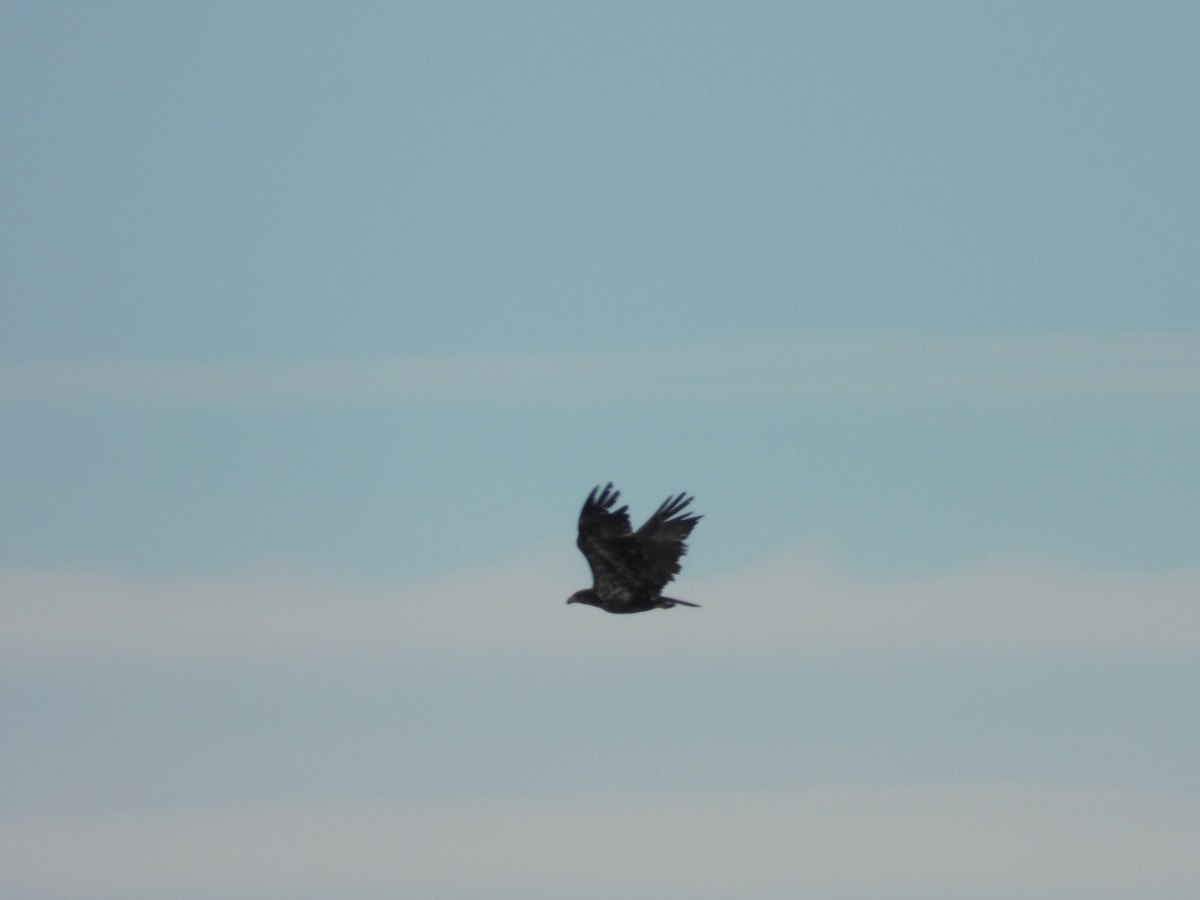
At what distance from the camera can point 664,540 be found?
104 meters

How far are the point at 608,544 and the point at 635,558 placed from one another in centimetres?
81

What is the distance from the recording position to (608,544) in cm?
10281

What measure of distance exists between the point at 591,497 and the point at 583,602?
3.54 m

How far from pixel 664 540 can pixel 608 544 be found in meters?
1.62

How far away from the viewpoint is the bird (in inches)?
4045

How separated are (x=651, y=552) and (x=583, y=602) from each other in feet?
6.57

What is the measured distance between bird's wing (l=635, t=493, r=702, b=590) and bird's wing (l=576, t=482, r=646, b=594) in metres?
0.32

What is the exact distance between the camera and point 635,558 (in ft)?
339

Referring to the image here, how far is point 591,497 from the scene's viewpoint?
10194 cm

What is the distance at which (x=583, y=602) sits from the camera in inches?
4122

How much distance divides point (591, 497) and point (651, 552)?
8.15 feet

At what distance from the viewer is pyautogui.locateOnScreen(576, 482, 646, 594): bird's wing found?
102062mm

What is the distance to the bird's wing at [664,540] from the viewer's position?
340 feet

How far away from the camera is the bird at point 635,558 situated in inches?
4045
